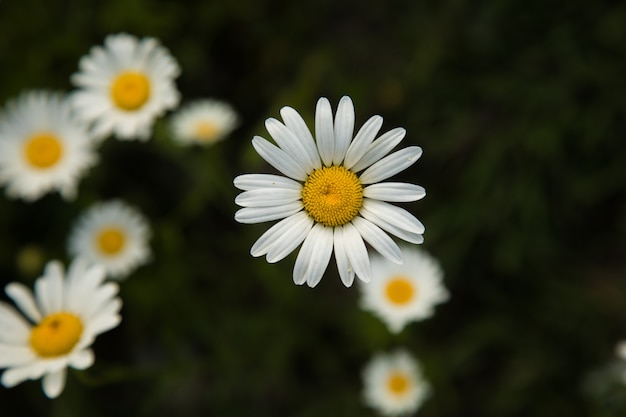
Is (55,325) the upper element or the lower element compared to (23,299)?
lower

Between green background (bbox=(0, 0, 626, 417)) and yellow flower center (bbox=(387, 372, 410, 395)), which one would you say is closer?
yellow flower center (bbox=(387, 372, 410, 395))

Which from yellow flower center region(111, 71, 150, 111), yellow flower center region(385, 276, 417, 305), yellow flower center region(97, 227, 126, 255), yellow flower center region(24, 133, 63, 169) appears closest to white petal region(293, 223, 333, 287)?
yellow flower center region(385, 276, 417, 305)

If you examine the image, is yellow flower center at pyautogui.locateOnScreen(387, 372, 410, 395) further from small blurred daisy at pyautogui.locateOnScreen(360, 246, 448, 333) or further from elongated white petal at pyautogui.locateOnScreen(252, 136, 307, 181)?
elongated white petal at pyautogui.locateOnScreen(252, 136, 307, 181)

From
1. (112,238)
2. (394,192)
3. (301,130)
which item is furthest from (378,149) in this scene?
(112,238)

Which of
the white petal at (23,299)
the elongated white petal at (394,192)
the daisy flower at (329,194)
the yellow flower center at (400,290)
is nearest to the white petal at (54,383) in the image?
the white petal at (23,299)

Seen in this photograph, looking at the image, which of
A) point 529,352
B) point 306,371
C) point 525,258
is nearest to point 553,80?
point 525,258

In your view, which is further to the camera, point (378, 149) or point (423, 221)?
point (423, 221)

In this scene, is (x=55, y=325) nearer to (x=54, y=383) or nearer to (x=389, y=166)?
(x=54, y=383)
